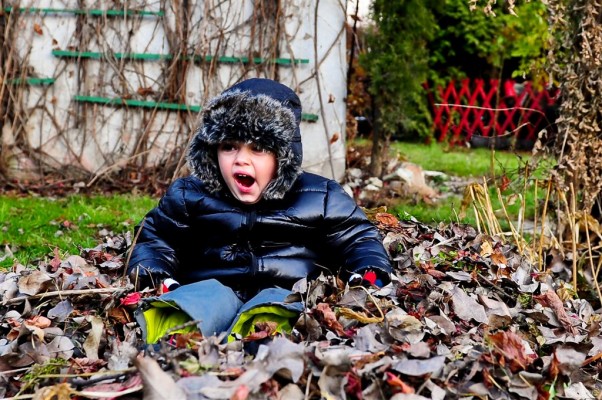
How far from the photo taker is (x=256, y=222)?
9.62ft

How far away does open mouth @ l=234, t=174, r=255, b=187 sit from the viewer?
2.89 m

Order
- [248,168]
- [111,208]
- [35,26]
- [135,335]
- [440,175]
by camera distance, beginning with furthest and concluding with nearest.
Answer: [440,175] → [35,26] → [111,208] → [248,168] → [135,335]

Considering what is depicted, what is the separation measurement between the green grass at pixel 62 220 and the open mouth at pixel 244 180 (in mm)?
1531

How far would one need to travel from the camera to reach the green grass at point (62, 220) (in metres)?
4.50

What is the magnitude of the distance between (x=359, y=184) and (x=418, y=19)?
160 cm

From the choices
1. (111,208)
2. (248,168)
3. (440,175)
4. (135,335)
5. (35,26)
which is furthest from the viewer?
(440,175)

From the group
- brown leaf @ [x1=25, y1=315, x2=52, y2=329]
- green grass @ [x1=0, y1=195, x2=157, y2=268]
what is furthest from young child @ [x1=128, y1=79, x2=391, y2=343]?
green grass @ [x1=0, y1=195, x2=157, y2=268]

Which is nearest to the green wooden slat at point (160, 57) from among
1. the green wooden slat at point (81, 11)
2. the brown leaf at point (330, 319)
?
the green wooden slat at point (81, 11)

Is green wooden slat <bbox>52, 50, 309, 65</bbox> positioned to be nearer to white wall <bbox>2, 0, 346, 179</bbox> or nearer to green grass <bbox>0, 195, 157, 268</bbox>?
white wall <bbox>2, 0, 346, 179</bbox>

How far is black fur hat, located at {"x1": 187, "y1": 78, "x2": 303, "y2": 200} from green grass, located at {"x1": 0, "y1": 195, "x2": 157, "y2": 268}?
139 cm

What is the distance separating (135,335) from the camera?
237cm

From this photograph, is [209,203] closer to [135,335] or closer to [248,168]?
[248,168]

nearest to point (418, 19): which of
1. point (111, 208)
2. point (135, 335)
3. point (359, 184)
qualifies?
point (359, 184)

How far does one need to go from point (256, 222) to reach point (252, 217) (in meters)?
0.03
